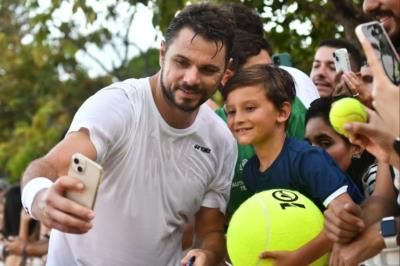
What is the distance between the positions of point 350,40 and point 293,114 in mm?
2169

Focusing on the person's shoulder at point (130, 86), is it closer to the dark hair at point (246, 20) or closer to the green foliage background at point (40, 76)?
the dark hair at point (246, 20)

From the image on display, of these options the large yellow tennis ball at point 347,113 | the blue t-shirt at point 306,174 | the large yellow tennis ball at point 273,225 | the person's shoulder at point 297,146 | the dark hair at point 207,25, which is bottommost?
the large yellow tennis ball at point 273,225

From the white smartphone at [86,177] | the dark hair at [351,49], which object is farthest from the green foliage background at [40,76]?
the white smartphone at [86,177]

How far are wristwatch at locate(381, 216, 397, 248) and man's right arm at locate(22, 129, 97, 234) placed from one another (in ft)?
4.05

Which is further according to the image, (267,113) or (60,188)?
(267,113)

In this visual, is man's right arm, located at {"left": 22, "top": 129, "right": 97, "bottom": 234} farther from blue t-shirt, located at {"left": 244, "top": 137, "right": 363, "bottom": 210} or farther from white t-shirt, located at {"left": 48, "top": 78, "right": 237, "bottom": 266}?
blue t-shirt, located at {"left": 244, "top": 137, "right": 363, "bottom": 210}

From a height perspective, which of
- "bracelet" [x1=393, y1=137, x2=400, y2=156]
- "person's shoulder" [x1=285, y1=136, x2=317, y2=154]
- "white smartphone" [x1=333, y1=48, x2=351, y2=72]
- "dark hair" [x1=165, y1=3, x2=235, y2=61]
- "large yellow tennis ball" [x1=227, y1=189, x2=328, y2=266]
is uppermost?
"dark hair" [x1=165, y1=3, x2=235, y2=61]

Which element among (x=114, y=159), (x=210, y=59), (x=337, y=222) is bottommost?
(x=337, y=222)

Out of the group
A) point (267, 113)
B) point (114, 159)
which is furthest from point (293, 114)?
point (114, 159)

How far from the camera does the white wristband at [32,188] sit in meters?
4.37

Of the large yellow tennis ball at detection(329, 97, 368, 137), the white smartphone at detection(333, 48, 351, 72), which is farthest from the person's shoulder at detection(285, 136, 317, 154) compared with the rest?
the large yellow tennis ball at detection(329, 97, 368, 137)

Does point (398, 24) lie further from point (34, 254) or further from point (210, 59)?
point (34, 254)

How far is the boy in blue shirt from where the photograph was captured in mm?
4910

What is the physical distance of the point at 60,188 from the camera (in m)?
3.97
